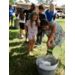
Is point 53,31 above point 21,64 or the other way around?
above

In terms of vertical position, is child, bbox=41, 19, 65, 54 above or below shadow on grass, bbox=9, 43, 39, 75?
above

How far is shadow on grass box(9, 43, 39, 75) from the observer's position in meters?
2.19

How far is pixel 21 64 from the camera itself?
2.50 meters

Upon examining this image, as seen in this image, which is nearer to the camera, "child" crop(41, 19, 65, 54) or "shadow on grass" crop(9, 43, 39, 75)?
"child" crop(41, 19, 65, 54)

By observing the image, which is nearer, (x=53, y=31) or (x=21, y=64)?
(x=53, y=31)

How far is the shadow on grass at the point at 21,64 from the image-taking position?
2.19 m

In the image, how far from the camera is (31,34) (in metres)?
2.76

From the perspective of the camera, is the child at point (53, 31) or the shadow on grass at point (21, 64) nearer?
the child at point (53, 31)

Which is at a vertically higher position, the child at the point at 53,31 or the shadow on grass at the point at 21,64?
the child at the point at 53,31
